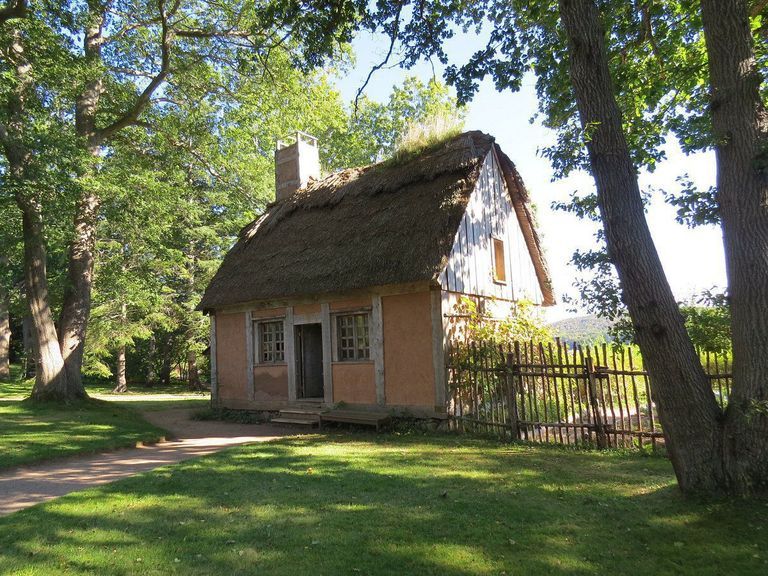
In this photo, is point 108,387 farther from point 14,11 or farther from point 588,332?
point 588,332

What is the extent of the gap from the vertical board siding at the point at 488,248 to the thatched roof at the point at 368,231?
0.43 metres

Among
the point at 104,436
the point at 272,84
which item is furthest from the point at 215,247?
the point at 104,436

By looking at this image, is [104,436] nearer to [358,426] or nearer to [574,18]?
[358,426]

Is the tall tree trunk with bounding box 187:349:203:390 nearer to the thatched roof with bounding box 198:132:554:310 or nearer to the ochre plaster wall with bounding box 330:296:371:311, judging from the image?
the thatched roof with bounding box 198:132:554:310

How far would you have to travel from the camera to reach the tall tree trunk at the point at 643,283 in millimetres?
4855

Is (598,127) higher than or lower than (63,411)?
higher

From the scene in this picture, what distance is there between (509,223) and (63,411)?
1224 cm

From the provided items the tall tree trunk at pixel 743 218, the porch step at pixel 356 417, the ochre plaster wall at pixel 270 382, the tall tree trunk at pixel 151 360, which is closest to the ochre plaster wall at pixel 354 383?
the porch step at pixel 356 417

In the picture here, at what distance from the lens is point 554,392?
30.8 ft

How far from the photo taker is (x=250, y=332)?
14000mm

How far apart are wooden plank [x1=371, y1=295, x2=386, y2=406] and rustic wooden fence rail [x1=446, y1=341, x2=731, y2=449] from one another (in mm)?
1602

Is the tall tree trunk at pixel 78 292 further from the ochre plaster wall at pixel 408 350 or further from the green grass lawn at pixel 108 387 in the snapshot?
the ochre plaster wall at pixel 408 350

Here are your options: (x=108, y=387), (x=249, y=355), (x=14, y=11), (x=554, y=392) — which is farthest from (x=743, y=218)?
(x=108, y=387)

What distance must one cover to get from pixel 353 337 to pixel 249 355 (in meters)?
3.56
